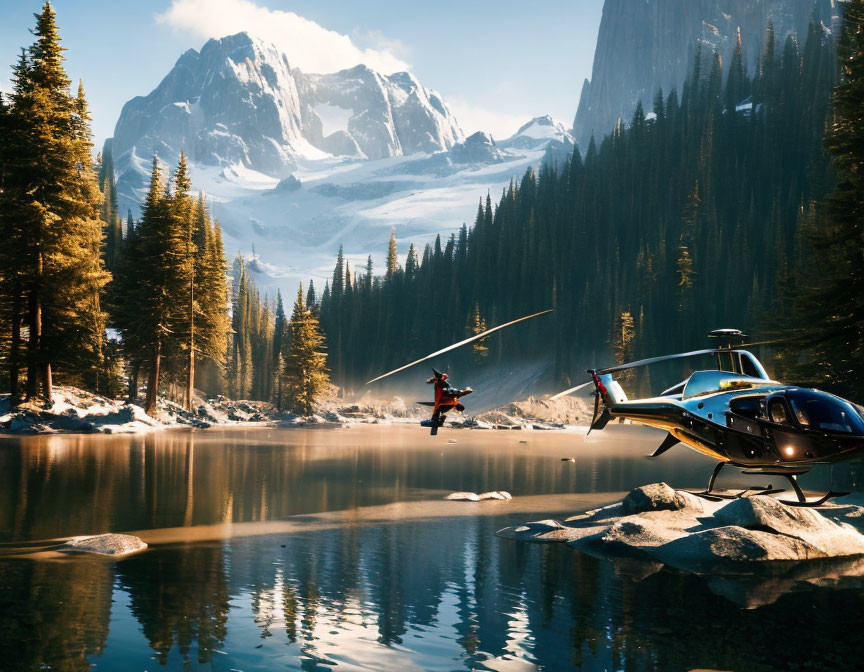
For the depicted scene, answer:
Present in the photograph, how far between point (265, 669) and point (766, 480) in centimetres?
3615

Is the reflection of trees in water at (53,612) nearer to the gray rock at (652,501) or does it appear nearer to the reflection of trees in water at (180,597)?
the reflection of trees in water at (180,597)

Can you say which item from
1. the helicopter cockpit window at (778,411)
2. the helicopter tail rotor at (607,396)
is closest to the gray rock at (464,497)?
the helicopter tail rotor at (607,396)

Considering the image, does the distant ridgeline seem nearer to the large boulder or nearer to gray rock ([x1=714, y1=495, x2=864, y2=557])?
the large boulder

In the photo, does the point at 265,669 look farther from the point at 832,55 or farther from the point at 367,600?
the point at 832,55

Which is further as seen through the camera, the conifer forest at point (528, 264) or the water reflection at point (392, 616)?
the conifer forest at point (528, 264)

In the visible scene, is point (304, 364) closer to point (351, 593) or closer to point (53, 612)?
point (351, 593)

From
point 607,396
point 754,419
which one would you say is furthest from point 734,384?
point 607,396

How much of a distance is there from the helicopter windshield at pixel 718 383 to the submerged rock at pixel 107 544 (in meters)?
15.5

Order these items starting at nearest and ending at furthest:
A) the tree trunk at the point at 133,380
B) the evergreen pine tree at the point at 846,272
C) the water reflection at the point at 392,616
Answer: the water reflection at the point at 392,616
the evergreen pine tree at the point at 846,272
the tree trunk at the point at 133,380

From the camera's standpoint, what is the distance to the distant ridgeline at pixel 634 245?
348ft

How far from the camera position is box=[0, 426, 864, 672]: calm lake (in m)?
12.7

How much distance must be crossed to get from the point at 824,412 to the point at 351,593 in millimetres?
11451

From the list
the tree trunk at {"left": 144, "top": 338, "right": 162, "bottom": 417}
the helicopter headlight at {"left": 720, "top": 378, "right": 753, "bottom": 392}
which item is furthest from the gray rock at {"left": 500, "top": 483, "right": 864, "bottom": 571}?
the tree trunk at {"left": 144, "top": 338, "right": 162, "bottom": 417}

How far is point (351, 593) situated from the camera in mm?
16531
